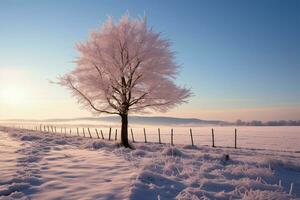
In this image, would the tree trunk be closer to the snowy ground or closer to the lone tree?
the lone tree

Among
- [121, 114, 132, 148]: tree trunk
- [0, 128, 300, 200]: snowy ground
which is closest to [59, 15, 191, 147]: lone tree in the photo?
[121, 114, 132, 148]: tree trunk

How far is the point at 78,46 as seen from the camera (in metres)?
22.2

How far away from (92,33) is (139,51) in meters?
4.11

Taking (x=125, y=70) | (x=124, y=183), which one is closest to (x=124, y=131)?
(x=125, y=70)

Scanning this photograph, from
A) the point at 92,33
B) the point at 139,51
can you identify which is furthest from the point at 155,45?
the point at 92,33

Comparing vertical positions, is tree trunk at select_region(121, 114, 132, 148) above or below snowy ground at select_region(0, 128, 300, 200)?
above

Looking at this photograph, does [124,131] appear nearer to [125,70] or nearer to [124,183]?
[125,70]

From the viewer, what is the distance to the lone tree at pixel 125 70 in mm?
21000

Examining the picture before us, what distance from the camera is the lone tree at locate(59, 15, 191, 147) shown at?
21.0 metres

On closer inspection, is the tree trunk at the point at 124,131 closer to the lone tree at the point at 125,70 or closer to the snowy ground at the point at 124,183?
the lone tree at the point at 125,70

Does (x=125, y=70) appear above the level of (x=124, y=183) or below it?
above

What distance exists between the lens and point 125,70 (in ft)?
69.2

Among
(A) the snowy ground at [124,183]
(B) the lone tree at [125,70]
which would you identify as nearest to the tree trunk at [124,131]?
(B) the lone tree at [125,70]

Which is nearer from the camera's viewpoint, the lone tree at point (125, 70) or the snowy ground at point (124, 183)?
the snowy ground at point (124, 183)
